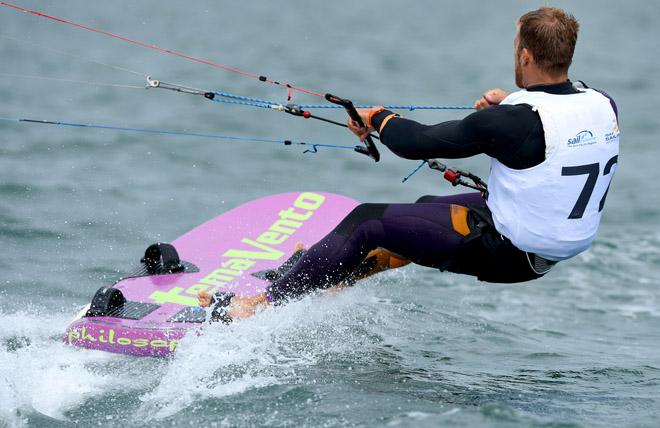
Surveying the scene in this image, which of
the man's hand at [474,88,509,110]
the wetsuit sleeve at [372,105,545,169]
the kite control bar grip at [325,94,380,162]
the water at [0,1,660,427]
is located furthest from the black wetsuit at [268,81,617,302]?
the water at [0,1,660,427]

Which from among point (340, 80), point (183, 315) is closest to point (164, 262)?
point (183, 315)

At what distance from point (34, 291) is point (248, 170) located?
175 inches

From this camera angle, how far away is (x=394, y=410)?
442 centimetres

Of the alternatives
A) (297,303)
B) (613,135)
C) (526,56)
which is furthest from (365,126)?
(613,135)

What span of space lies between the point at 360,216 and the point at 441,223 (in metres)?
0.42

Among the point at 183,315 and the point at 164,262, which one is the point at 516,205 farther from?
the point at 164,262

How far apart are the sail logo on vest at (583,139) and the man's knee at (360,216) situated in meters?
1.00

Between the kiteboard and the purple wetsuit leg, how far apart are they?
659 millimetres

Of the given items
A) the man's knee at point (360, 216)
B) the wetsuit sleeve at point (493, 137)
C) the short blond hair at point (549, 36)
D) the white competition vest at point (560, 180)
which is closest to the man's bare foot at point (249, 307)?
the man's knee at point (360, 216)

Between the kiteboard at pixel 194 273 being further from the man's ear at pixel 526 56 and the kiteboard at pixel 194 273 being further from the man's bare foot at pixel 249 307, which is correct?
the man's ear at pixel 526 56

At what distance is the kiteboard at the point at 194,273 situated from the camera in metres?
5.39

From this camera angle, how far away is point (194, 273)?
6.44 metres

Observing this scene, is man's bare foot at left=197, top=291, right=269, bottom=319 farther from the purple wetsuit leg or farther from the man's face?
the man's face

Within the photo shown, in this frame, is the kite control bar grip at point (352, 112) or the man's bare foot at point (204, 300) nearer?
the kite control bar grip at point (352, 112)
